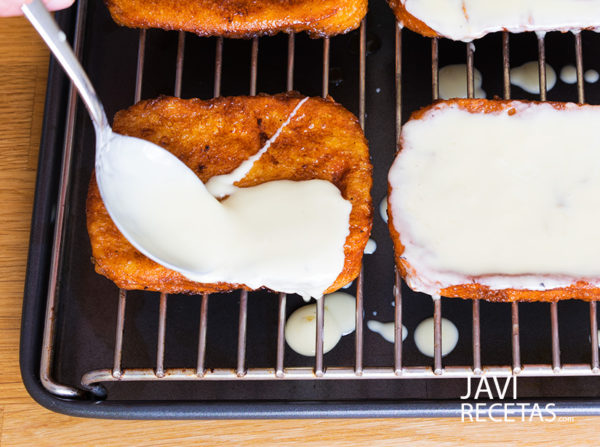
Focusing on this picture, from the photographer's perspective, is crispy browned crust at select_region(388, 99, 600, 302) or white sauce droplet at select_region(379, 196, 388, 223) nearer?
crispy browned crust at select_region(388, 99, 600, 302)

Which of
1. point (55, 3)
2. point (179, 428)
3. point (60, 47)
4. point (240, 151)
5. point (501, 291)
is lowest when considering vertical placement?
point (179, 428)

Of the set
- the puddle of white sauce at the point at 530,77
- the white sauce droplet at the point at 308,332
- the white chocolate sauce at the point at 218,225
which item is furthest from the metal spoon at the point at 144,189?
the puddle of white sauce at the point at 530,77

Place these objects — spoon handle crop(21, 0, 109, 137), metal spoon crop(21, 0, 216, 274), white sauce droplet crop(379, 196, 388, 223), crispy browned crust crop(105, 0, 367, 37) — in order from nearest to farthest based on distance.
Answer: spoon handle crop(21, 0, 109, 137) < metal spoon crop(21, 0, 216, 274) < crispy browned crust crop(105, 0, 367, 37) < white sauce droplet crop(379, 196, 388, 223)

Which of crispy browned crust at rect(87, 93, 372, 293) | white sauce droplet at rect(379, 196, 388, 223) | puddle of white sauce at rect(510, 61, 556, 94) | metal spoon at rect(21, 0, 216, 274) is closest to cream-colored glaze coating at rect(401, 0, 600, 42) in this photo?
puddle of white sauce at rect(510, 61, 556, 94)

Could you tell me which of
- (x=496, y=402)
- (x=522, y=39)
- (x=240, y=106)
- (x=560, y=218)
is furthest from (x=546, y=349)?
(x=240, y=106)

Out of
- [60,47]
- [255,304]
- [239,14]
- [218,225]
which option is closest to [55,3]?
[60,47]

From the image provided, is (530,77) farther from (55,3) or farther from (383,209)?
(55,3)

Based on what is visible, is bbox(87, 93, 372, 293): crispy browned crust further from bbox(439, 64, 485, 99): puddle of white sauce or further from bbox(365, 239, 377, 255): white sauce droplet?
bbox(439, 64, 485, 99): puddle of white sauce

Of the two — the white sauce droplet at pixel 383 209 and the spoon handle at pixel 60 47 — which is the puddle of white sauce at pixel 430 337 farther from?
the spoon handle at pixel 60 47
